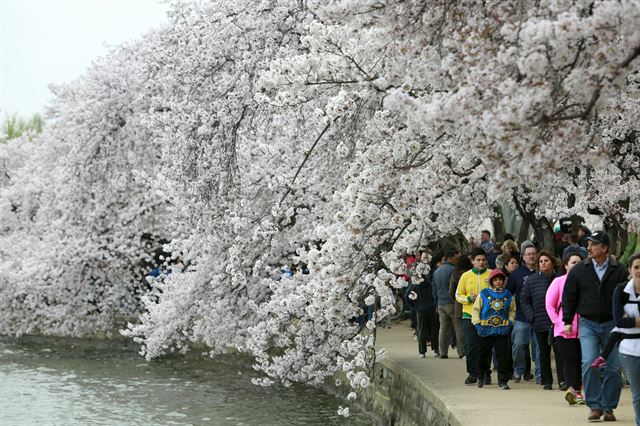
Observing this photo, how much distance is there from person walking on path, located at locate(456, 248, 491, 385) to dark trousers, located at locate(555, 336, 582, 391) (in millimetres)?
1759

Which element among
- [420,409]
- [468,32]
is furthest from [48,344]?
[468,32]

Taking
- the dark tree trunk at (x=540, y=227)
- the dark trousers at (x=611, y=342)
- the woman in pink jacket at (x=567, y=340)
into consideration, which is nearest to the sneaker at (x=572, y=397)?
the woman in pink jacket at (x=567, y=340)

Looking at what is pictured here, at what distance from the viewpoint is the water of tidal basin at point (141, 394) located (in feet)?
59.0

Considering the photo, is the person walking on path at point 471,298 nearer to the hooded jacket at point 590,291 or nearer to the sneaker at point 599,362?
the hooded jacket at point 590,291

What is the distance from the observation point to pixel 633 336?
30.2 feet

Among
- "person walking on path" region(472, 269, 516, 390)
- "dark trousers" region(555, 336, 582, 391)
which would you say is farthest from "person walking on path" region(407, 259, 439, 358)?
"dark trousers" region(555, 336, 582, 391)

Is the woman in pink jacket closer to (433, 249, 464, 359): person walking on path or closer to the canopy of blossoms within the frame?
the canopy of blossoms

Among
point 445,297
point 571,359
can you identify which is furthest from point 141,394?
point 571,359

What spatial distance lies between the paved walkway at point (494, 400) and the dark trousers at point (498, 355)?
20 centimetres

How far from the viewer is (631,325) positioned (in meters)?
9.14

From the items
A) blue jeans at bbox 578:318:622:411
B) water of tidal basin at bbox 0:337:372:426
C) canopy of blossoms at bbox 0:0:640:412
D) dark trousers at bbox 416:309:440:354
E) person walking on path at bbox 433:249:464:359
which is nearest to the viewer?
canopy of blossoms at bbox 0:0:640:412

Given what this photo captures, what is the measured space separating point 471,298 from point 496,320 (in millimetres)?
472

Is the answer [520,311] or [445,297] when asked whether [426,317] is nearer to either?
[445,297]

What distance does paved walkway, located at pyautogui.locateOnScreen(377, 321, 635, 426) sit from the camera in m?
10.8
